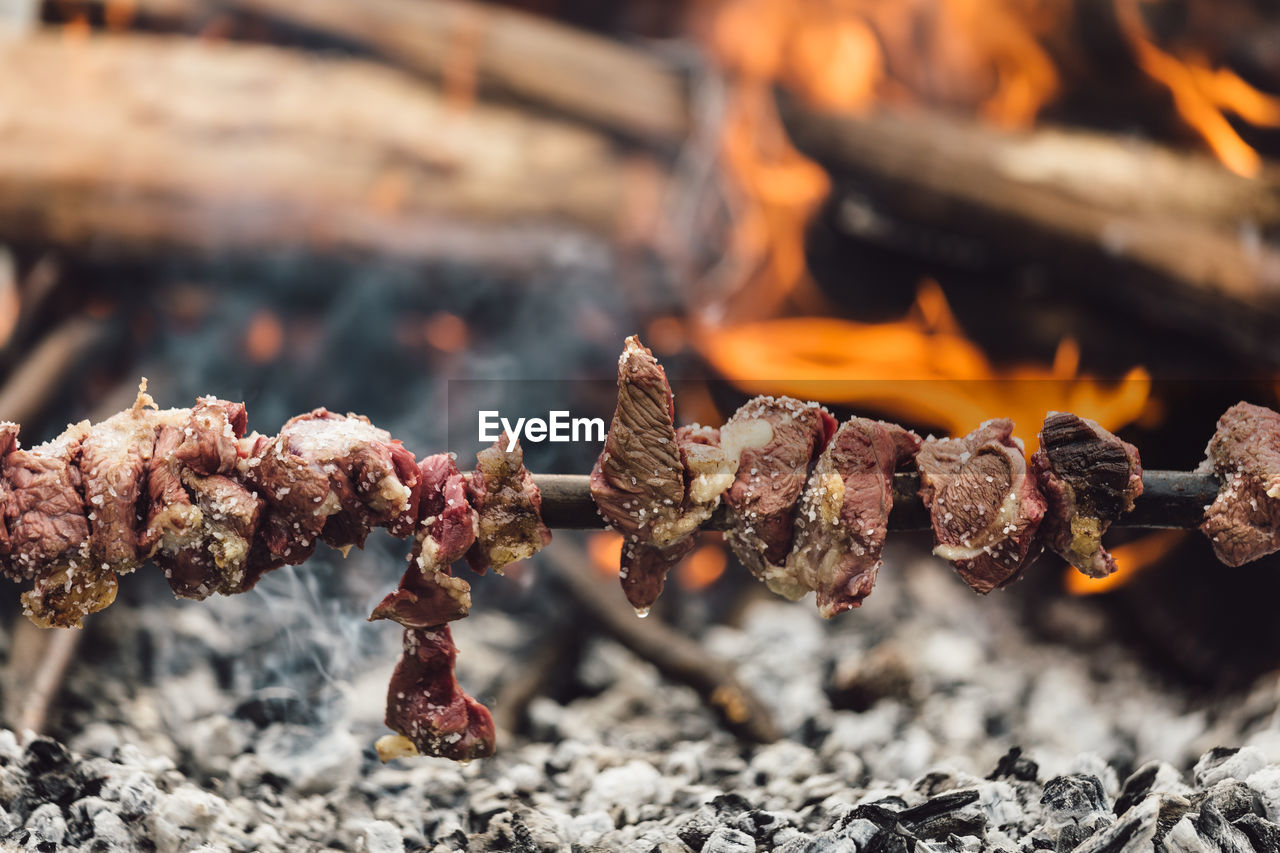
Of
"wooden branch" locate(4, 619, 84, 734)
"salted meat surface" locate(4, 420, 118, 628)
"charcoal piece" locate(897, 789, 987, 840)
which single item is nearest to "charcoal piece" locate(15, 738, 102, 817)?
"wooden branch" locate(4, 619, 84, 734)

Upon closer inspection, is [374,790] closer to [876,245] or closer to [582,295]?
[582,295]

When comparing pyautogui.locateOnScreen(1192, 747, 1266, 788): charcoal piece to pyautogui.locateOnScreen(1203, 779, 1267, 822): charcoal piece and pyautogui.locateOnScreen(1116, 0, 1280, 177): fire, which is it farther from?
pyautogui.locateOnScreen(1116, 0, 1280, 177): fire

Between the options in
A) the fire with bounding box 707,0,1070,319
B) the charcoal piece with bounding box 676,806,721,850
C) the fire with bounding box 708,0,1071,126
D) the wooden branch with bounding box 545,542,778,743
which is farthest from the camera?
the fire with bounding box 707,0,1070,319

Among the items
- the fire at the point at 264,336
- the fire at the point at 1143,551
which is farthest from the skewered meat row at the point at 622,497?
the fire at the point at 264,336

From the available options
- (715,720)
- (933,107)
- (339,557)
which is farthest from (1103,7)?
(339,557)

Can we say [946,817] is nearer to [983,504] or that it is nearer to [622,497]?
[983,504]

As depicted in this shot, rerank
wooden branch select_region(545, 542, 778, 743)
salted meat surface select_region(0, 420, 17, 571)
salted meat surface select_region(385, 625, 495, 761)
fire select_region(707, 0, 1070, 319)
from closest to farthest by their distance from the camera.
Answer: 1. salted meat surface select_region(0, 420, 17, 571)
2. salted meat surface select_region(385, 625, 495, 761)
3. wooden branch select_region(545, 542, 778, 743)
4. fire select_region(707, 0, 1070, 319)

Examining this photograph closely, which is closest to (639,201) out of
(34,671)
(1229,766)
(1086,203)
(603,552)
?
(603,552)
